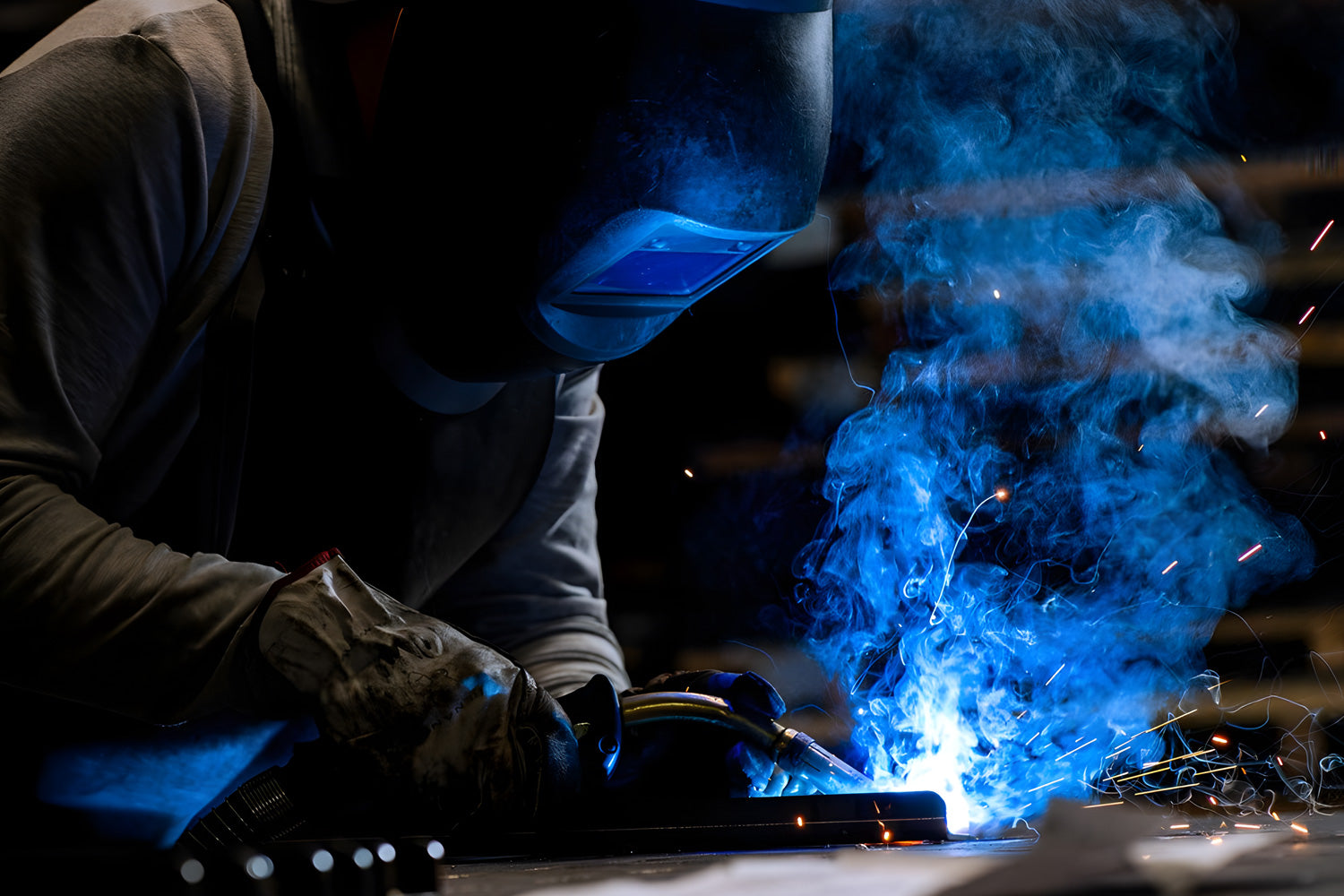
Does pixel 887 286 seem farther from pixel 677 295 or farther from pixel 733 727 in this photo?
pixel 733 727

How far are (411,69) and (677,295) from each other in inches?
19.1

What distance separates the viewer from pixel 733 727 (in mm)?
1266

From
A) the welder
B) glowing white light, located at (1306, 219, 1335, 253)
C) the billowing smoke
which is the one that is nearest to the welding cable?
the welder

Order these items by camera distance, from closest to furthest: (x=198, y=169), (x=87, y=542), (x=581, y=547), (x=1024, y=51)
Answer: (x=87, y=542)
(x=198, y=169)
(x=1024, y=51)
(x=581, y=547)

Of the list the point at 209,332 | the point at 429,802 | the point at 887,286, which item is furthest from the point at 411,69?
the point at 887,286

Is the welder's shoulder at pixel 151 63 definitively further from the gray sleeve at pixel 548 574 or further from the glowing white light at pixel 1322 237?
the glowing white light at pixel 1322 237

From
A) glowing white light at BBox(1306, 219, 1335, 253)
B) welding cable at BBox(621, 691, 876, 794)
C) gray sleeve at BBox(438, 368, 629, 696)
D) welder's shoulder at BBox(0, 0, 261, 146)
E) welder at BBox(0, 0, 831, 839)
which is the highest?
welder's shoulder at BBox(0, 0, 261, 146)

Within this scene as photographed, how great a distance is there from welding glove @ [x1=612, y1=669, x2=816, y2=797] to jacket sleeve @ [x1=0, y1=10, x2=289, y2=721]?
54 cm

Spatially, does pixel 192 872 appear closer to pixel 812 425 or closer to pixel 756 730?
pixel 756 730

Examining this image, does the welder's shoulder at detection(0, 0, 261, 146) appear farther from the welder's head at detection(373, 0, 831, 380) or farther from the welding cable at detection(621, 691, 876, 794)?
the welding cable at detection(621, 691, 876, 794)

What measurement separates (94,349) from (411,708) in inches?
22.0

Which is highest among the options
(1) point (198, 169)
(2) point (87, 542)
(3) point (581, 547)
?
(1) point (198, 169)

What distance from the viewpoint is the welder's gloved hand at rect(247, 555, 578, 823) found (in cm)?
104

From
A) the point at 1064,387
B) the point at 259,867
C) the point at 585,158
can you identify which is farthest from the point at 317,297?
the point at 1064,387
